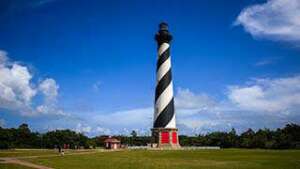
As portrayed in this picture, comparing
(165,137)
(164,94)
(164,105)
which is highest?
(164,94)

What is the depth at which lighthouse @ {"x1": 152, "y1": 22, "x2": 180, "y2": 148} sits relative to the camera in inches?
2021

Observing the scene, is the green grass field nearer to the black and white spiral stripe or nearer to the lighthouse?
the lighthouse

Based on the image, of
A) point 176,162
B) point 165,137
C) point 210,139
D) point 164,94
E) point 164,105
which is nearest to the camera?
point 176,162

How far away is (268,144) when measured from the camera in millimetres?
61938

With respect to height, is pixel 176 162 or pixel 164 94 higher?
pixel 164 94

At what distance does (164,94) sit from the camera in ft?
171

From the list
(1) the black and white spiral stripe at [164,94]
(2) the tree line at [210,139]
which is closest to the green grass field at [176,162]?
(1) the black and white spiral stripe at [164,94]

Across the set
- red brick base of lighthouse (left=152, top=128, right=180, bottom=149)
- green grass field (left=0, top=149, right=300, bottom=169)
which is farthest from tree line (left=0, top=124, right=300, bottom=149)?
green grass field (left=0, top=149, right=300, bottom=169)

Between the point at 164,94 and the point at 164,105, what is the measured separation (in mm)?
1560

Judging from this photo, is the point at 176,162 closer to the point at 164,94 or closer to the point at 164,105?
the point at 164,105

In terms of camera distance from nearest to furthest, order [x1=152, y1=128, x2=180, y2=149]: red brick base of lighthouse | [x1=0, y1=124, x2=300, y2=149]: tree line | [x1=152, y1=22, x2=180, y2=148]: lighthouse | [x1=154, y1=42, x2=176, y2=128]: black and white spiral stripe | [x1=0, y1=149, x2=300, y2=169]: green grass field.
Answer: [x1=0, y1=149, x2=300, y2=169]: green grass field, [x1=152, y1=128, x2=180, y2=149]: red brick base of lighthouse, [x1=152, y1=22, x2=180, y2=148]: lighthouse, [x1=154, y1=42, x2=176, y2=128]: black and white spiral stripe, [x1=0, y1=124, x2=300, y2=149]: tree line

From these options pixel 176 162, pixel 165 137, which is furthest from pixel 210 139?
pixel 176 162

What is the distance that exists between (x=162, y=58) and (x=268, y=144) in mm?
23854

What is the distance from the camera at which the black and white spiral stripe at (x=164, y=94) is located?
170 feet
